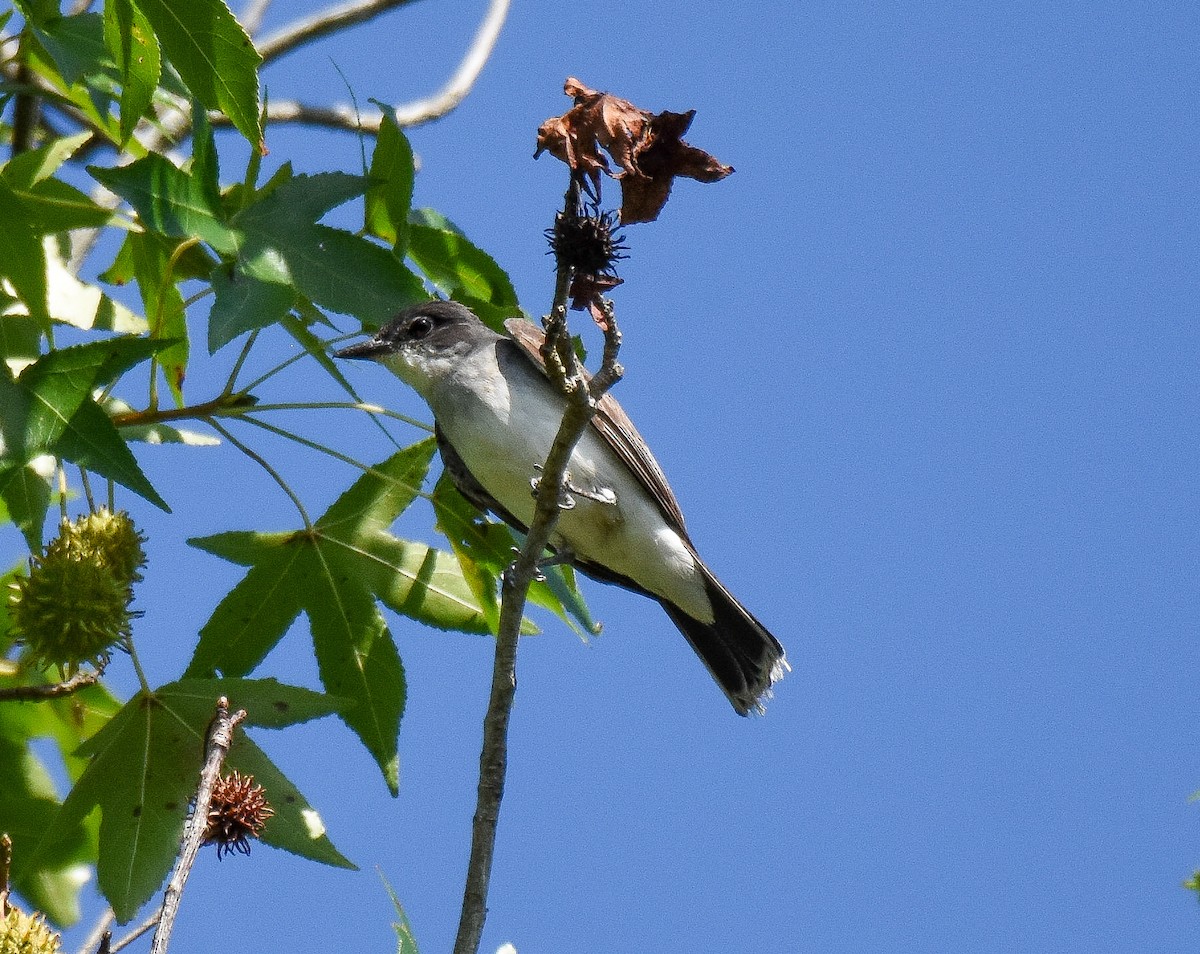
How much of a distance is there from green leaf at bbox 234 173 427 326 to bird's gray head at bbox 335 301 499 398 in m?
1.75

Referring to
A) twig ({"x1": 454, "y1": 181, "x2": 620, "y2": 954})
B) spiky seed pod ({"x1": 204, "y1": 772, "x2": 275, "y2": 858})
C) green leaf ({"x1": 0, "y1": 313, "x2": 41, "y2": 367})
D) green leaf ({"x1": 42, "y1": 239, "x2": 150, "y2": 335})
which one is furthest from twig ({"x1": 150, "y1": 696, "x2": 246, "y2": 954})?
green leaf ({"x1": 42, "y1": 239, "x2": 150, "y2": 335})

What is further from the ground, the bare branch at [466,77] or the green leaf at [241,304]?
the bare branch at [466,77]

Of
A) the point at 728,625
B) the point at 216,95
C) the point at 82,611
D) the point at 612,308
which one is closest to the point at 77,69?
the point at 216,95

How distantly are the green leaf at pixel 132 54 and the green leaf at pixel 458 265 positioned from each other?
93cm

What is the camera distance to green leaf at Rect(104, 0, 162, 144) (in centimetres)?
366

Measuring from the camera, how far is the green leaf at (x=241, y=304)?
3523 millimetres

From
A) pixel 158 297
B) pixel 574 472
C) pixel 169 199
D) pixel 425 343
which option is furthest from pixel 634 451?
pixel 169 199

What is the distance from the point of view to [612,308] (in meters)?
2.92

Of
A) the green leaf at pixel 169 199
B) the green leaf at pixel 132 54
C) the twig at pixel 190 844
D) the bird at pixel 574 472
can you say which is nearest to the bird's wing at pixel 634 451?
the bird at pixel 574 472

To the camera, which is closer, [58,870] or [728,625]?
[58,870]

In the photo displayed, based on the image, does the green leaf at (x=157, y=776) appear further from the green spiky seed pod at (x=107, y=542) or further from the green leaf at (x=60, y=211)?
→ the green leaf at (x=60, y=211)

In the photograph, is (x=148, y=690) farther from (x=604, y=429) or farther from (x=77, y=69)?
(x=604, y=429)

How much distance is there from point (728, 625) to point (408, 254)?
2.42 metres

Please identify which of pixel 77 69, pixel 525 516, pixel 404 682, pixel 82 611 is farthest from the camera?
pixel 525 516
